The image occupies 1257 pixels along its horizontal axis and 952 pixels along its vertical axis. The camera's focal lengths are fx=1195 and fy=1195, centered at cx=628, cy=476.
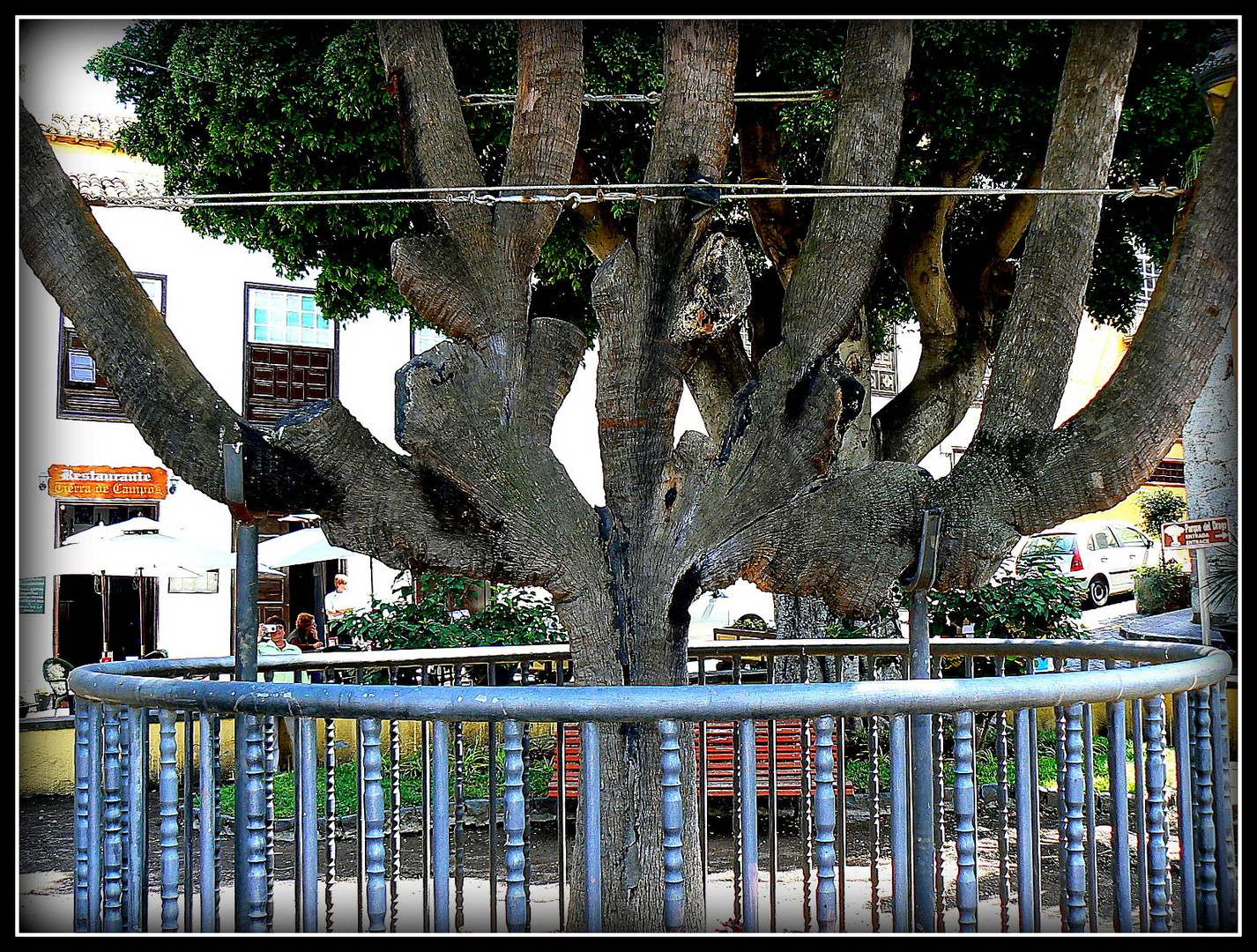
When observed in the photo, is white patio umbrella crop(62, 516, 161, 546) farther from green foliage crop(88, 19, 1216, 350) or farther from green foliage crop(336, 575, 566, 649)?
green foliage crop(88, 19, 1216, 350)

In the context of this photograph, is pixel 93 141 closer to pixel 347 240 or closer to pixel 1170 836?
pixel 347 240

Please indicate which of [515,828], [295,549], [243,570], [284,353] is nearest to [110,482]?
[284,353]

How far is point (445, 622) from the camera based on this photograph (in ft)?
38.8

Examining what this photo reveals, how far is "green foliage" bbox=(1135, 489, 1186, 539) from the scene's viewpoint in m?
28.8

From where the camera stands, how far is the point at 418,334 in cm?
2350

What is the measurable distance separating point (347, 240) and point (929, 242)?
14.8ft

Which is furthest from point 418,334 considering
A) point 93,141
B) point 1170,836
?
point 1170,836

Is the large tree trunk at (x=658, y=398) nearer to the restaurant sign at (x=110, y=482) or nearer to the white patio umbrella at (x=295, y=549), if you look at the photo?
the white patio umbrella at (x=295, y=549)

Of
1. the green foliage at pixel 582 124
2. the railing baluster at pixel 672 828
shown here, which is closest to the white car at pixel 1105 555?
the green foliage at pixel 582 124

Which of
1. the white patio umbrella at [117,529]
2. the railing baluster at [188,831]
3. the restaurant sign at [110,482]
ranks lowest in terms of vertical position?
the railing baluster at [188,831]

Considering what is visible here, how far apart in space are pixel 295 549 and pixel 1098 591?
18558 mm

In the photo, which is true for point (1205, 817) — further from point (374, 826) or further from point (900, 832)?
point (374, 826)

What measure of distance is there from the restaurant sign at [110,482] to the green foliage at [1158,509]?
22.2m

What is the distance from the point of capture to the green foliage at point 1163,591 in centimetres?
2286
